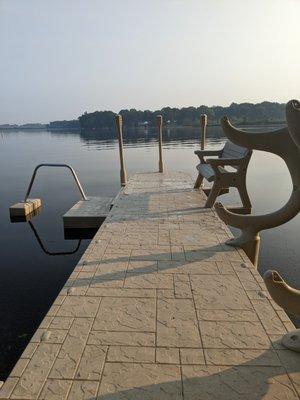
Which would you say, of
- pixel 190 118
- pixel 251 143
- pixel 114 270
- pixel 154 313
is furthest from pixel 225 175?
pixel 190 118

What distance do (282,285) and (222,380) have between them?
2.67 feet

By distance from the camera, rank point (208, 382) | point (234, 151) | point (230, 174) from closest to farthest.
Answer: point (208, 382), point (230, 174), point (234, 151)

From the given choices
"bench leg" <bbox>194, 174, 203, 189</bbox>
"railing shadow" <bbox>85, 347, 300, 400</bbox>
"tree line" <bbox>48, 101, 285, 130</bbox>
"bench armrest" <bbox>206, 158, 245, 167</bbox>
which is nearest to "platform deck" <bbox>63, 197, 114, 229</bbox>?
"bench leg" <bbox>194, 174, 203, 189</bbox>

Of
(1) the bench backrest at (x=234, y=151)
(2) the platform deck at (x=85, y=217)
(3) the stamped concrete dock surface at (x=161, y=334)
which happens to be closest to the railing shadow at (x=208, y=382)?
(3) the stamped concrete dock surface at (x=161, y=334)

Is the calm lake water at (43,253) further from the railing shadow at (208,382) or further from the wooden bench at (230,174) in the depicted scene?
the railing shadow at (208,382)

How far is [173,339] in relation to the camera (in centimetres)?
279

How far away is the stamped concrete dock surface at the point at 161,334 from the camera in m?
2.31

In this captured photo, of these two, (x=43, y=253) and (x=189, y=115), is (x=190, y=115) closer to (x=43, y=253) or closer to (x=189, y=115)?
(x=189, y=115)

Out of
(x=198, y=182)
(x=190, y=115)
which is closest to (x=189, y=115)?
(x=190, y=115)

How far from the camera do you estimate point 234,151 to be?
7379 mm

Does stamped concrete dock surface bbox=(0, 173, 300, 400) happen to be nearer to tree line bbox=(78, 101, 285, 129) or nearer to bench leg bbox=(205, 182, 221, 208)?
bench leg bbox=(205, 182, 221, 208)

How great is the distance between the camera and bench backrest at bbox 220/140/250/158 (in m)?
6.60

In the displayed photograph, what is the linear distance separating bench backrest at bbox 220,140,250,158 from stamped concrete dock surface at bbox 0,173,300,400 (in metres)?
2.48

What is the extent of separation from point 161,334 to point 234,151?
536 centimetres
